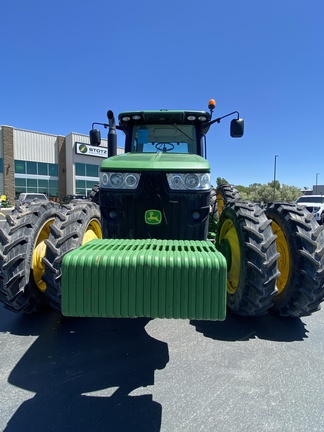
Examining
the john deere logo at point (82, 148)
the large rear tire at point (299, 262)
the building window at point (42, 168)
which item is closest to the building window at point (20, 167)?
the building window at point (42, 168)

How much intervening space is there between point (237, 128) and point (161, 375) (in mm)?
3420

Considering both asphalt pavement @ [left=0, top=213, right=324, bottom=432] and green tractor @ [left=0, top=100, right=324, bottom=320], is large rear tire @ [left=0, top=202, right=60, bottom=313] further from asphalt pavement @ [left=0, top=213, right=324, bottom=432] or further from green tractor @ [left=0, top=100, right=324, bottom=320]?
asphalt pavement @ [left=0, top=213, right=324, bottom=432]

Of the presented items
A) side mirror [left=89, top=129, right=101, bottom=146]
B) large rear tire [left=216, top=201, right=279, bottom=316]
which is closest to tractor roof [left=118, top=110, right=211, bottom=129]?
side mirror [left=89, top=129, right=101, bottom=146]

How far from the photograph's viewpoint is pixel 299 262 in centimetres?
281

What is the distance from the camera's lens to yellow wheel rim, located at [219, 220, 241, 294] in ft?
9.73

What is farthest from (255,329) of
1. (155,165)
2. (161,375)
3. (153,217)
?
(155,165)

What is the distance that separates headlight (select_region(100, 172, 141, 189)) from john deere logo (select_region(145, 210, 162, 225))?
33cm

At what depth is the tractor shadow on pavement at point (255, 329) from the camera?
9.82 ft

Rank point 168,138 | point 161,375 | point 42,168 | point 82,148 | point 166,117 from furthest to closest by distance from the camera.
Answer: point 82,148
point 42,168
point 168,138
point 166,117
point 161,375

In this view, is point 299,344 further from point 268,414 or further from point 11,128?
point 11,128

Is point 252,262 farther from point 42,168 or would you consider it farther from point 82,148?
point 42,168

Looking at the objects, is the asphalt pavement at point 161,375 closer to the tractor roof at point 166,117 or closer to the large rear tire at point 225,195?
the tractor roof at point 166,117

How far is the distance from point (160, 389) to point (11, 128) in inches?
1253

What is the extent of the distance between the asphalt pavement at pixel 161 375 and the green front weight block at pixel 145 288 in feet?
2.42
